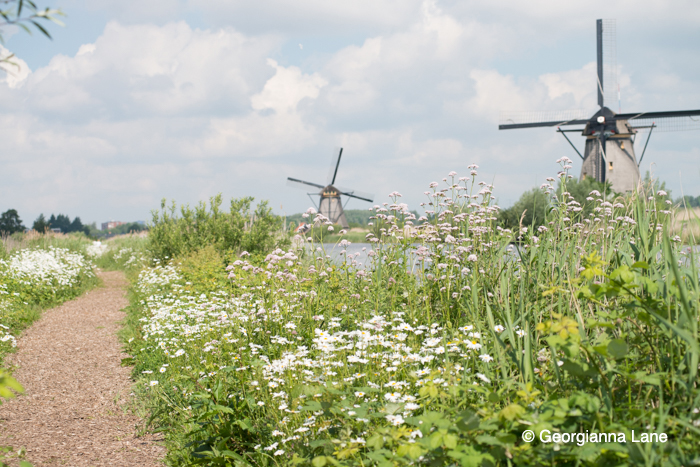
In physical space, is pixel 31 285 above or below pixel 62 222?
below

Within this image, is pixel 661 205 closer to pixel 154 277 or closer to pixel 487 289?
pixel 487 289

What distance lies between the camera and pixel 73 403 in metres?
5.02

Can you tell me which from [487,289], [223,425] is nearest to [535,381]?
[487,289]

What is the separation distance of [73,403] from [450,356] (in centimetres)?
415

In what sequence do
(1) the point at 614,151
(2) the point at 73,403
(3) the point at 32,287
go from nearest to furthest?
(2) the point at 73,403 → (3) the point at 32,287 → (1) the point at 614,151

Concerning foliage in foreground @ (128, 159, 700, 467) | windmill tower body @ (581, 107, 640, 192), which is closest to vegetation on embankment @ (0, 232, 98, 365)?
foliage in foreground @ (128, 159, 700, 467)

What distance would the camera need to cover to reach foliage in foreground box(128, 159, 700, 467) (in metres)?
2.11

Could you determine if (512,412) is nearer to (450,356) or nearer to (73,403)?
(450,356)

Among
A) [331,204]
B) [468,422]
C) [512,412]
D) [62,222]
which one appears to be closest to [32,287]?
[468,422]

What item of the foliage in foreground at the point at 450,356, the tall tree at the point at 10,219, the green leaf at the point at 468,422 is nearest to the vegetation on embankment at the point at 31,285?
the foliage in foreground at the point at 450,356

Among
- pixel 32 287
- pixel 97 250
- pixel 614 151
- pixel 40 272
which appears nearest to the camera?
pixel 32 287

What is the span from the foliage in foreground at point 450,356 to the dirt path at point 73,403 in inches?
12.8

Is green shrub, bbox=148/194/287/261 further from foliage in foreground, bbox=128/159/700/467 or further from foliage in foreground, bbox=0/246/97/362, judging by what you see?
foliage in foreground, bbox=128/159/700/467

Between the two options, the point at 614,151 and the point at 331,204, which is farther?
the point at 331,204
